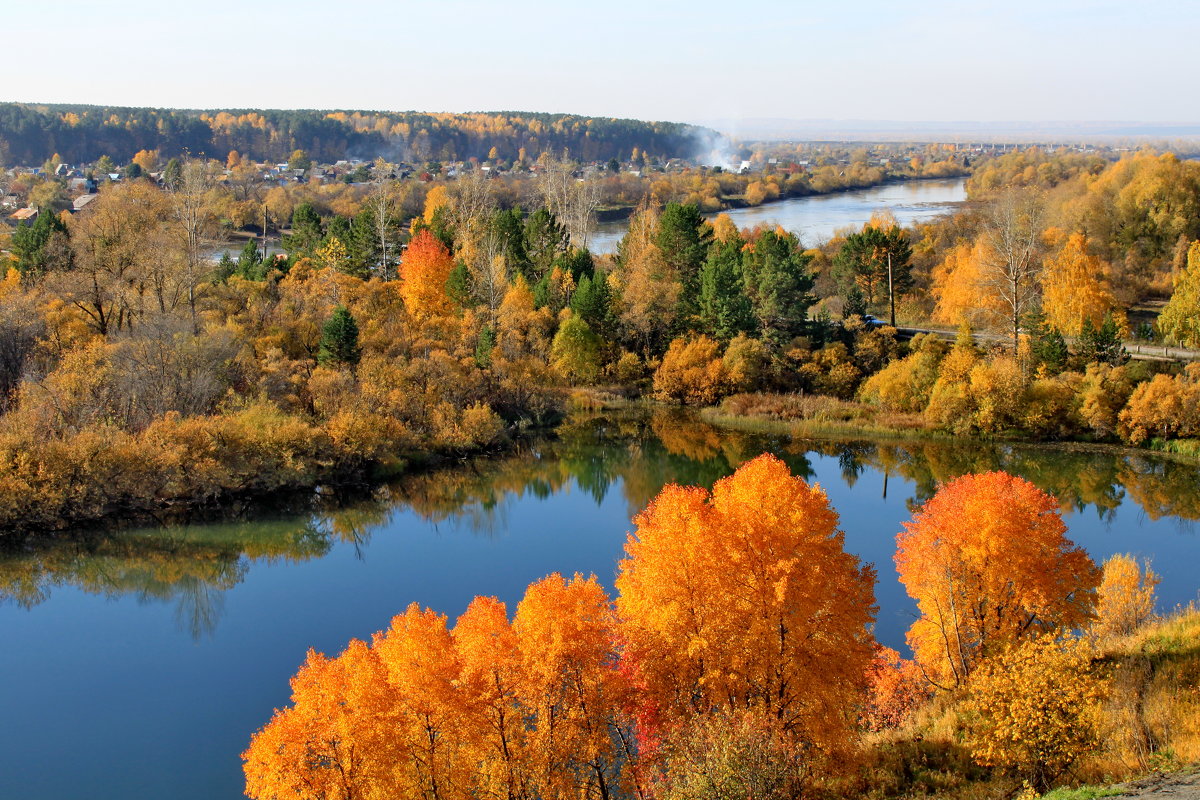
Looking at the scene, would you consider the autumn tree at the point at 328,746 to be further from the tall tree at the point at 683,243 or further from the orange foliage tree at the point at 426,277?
the tall tree at the point at 683,243

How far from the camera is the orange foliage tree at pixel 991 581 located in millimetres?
16594

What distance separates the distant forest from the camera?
106 m

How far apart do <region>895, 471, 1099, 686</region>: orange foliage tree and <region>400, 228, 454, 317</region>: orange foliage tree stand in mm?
29185

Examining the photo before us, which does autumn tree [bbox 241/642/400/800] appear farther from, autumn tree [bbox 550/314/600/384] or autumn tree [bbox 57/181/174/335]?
autumn tree [bbox 550/314/600/384]

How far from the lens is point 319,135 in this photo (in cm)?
13288

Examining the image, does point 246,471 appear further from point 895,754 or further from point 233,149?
point 233,149

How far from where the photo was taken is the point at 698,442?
3656 centimetres

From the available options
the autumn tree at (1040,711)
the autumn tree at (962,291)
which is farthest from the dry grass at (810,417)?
the autumn tree at (1040,711)

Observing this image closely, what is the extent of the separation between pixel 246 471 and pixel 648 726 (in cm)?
1854

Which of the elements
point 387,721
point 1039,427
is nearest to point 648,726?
point 387,721

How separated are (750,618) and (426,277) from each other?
1251 inches

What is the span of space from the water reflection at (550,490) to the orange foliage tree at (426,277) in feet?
28.8

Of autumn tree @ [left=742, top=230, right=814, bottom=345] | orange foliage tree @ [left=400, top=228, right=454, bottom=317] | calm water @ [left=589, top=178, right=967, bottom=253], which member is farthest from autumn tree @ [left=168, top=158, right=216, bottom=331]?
calm water @ [left=589, top=178, right=967, bottom=253]

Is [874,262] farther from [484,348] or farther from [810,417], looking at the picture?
[484,348]
